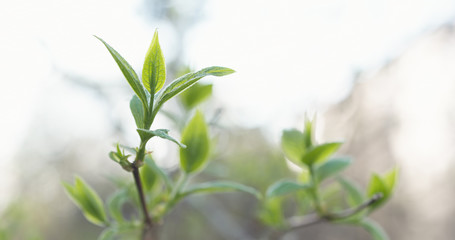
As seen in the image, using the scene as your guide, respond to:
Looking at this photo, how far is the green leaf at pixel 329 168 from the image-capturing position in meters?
Result: 0.38

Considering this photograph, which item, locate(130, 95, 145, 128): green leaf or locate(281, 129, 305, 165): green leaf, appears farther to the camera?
locate(281, 129, 305, 165): green leaf

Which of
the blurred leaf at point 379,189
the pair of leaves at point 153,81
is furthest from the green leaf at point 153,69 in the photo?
the blurred leaf at point 379,189

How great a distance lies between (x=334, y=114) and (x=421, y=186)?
899 millimetres

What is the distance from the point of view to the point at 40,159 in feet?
7.13

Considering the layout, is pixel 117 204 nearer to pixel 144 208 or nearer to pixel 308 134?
pixel 144 208

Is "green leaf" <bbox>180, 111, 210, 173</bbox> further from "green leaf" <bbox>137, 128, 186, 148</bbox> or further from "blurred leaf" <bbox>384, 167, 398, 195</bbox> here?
"blurred leaf" <bbox>384, 167, 398, 195</bbox>

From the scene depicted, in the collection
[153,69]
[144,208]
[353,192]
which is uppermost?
[153,69]

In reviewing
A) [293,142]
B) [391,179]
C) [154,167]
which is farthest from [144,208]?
[391,179]

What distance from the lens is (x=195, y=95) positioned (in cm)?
44

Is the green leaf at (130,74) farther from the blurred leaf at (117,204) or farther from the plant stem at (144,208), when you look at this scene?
the blurred leaf at (117,204)

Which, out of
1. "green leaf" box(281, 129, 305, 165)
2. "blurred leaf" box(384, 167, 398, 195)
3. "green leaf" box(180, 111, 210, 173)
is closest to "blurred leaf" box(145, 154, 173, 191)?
"green leaf" box(180, 111, 210, 173)

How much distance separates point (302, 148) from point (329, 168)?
0.05 m

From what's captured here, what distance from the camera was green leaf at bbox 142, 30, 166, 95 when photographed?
8.7 inches

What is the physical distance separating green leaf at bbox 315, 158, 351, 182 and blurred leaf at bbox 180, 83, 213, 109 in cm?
16
